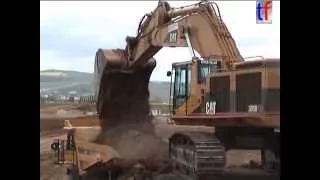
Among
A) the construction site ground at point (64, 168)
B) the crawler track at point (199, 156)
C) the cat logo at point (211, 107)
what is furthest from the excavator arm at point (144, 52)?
the crawler track at point (199, 156)

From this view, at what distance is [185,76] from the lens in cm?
718

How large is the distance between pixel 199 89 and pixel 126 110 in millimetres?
1480

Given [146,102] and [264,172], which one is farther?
[146,102]

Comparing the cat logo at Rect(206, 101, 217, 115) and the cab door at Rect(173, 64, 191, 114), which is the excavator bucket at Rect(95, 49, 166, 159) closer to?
the cab door at Rect(173, 64, 191, 114)

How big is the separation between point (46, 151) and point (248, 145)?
286 cm

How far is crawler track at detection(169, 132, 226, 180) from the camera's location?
252 inches

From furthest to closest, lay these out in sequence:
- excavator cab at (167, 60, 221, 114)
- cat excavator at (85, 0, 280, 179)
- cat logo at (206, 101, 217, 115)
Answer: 1. excavator cab at (167, 60, 221, 114)
2. cat logo at (206, 101, 217, 115)
3. cat excavator at (85, 0, 280, 179)

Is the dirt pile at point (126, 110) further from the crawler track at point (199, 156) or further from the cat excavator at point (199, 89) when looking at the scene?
the crawler track at point (199, 156)

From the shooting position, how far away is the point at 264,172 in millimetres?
7199

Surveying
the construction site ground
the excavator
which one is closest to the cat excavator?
the excavator

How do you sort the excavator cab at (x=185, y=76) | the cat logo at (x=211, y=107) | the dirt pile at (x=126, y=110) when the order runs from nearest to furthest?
1. the cat logo at (x=211, y=107)
2. the excavator cab at (x=185, y=76)
3. the dirt pile at (x=126, y=110)

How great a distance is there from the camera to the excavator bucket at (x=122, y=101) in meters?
7.77
